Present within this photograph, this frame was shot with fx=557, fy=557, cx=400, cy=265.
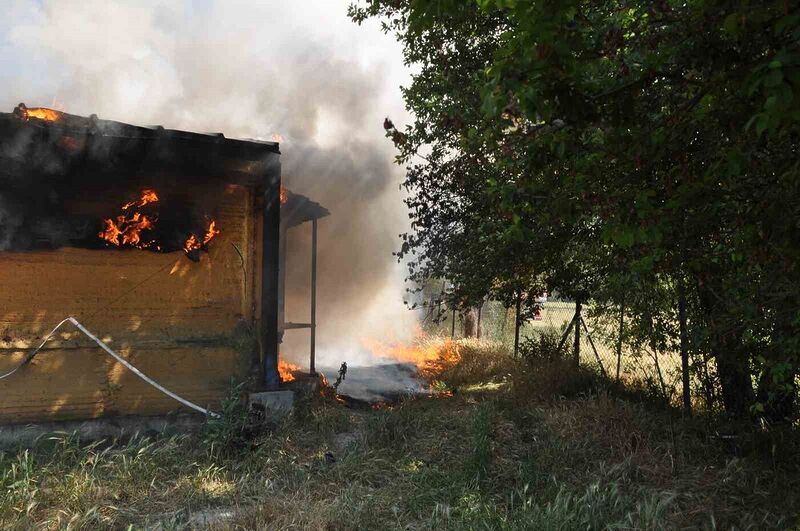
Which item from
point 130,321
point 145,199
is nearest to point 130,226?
point 145,199

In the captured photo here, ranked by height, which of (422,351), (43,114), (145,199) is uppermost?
(43,114)

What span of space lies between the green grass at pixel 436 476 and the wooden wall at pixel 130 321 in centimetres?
56

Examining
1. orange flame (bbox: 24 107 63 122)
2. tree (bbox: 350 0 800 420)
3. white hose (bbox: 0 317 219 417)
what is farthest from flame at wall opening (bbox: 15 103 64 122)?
tree (bbox: 350 0 800 420)

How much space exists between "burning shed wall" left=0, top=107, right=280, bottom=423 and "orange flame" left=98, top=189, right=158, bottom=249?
0.27 ft

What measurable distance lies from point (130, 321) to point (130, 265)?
624mm

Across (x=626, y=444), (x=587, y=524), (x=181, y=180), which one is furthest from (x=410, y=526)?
(x=181, y=180)

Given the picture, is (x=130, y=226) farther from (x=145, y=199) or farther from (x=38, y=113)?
(x=38, y=113)

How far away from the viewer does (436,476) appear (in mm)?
5004

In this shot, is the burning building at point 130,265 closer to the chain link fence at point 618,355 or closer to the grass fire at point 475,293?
the grass fire at point 475,293

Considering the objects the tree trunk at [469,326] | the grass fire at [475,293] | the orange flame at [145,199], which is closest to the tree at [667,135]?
the grass fire at [475,293]

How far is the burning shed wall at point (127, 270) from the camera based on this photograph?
5684mm

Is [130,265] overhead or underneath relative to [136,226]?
underneath

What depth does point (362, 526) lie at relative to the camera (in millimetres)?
4016

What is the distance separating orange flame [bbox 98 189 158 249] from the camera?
6074 millimetres
